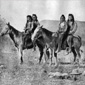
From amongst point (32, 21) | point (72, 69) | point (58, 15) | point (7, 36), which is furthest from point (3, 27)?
point (72, 69)

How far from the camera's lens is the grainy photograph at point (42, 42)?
838 centimetres

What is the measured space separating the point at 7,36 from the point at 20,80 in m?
1.34

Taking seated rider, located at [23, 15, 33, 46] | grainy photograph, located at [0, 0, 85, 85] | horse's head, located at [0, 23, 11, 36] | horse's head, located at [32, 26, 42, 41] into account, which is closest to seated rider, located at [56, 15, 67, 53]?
grainy photograph, located at [0, 0, 85, 85]

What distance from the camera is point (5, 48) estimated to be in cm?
889

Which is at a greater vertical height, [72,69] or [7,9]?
[7,9]

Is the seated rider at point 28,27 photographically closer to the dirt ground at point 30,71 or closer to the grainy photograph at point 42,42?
the grainy photograph at point 42,42

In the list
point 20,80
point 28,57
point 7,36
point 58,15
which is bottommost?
point 20,80

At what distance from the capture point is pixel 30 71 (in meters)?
8.55

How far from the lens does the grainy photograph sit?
27.5ft

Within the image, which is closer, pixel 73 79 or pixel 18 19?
pixel 73 79

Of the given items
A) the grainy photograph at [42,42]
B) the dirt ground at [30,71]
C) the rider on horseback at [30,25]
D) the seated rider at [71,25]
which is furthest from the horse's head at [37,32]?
the seated rider at [71,25]

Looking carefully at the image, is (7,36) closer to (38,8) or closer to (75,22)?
(38,8)

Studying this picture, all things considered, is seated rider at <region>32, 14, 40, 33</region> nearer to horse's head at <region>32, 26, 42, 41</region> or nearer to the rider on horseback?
the rider on horseback

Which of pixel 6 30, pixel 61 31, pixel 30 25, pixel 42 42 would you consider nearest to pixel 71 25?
pixel 61 31
